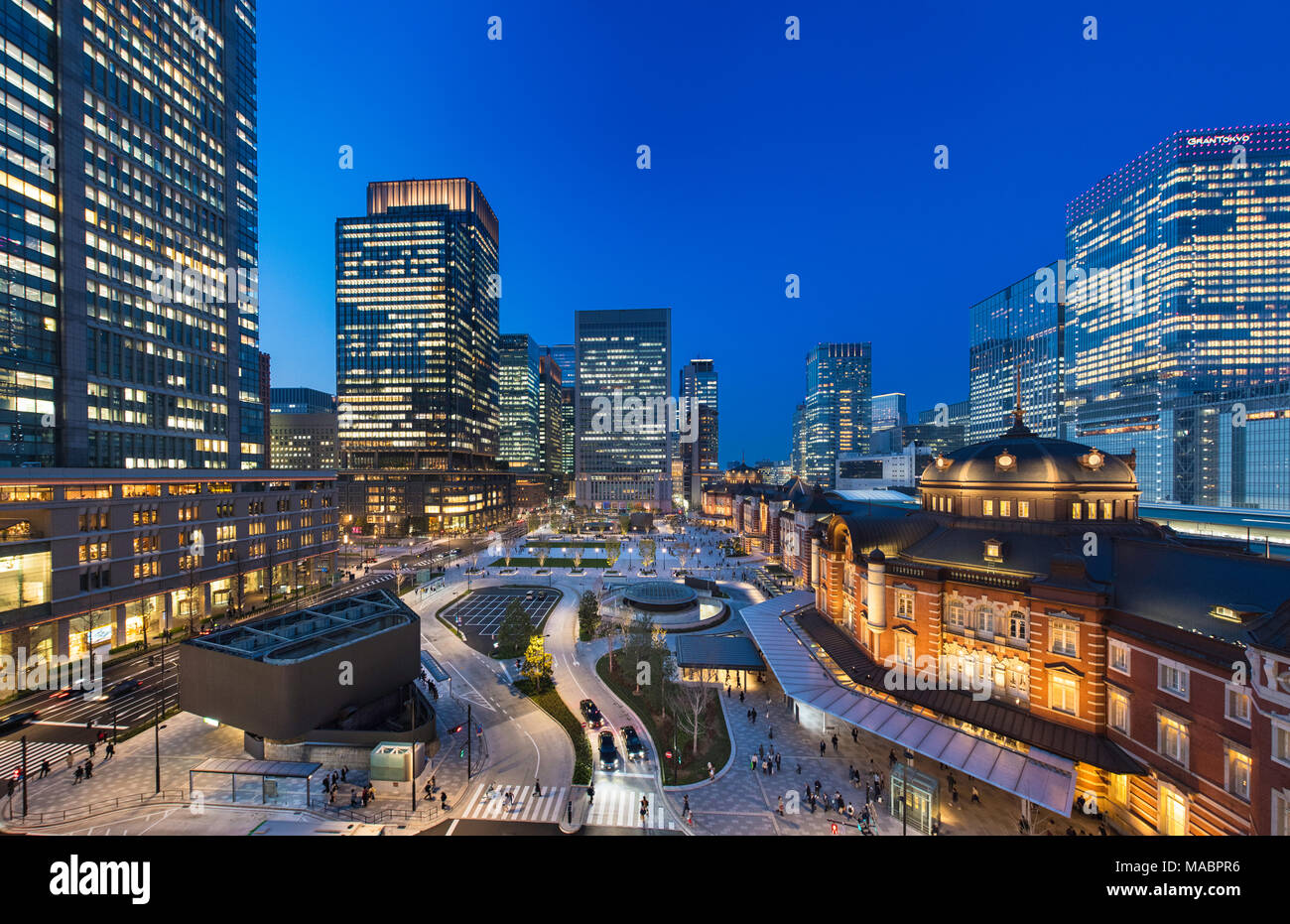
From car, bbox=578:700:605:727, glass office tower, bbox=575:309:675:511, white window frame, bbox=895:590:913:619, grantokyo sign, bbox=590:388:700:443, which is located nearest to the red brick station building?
white window frame, bbox=895:590:913:619

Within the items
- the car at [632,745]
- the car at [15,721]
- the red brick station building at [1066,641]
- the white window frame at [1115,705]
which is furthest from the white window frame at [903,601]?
the car at [15,721]

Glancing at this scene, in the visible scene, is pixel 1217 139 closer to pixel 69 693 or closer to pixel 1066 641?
pixel 1066 641

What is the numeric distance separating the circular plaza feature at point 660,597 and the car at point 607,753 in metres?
29.2

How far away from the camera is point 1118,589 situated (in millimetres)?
31422

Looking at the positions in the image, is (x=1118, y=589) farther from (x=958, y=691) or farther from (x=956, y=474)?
(x=956, y=474)

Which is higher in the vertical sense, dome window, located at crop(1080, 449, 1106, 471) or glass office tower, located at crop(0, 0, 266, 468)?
glass office tower, located at crop(0, 0, 266, 468)

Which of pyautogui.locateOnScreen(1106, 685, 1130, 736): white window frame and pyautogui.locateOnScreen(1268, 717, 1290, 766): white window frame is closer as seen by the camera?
pyautogui.locateOnScreen(1268, 717, 1290, 766): white window frame

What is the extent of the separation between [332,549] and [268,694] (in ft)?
180

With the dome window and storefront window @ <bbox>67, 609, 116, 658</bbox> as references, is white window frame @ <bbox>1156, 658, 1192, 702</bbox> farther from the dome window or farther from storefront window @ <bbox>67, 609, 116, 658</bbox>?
storefront window @ <bbox>67, 609, 116, 658</bbox>

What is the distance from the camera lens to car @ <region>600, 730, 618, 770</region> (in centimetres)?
3384

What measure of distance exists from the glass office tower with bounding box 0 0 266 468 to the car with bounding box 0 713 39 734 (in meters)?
27.8

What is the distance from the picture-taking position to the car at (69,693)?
137 feet

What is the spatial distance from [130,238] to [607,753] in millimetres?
78041

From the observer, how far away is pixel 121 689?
143ft
